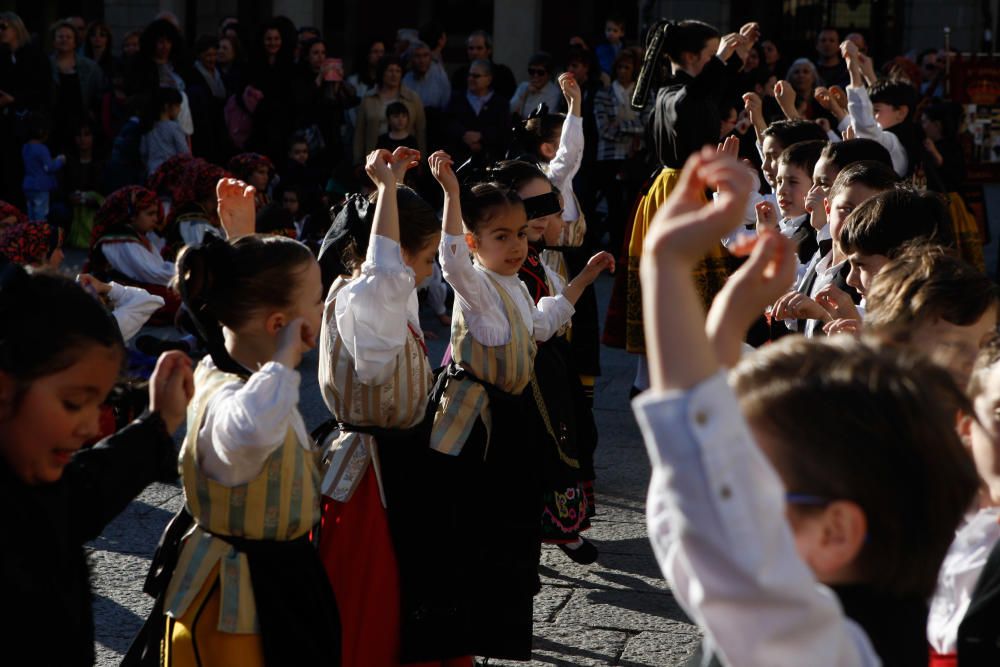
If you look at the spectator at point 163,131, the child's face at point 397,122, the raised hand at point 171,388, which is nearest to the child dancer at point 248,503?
the raised hand at point 171,388

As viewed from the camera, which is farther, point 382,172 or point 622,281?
point 622,281

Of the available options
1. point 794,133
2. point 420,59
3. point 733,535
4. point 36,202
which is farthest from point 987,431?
point 420,59

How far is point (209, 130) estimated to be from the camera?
451 inches

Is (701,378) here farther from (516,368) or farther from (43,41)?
(43,41)

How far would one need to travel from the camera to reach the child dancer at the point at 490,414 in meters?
3.63

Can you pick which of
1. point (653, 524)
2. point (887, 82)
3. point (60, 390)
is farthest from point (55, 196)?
point (653, 524)

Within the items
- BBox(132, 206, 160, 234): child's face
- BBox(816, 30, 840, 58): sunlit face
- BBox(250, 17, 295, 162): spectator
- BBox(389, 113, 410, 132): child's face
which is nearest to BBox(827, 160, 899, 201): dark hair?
BBox(132, 206, 160, 234): child's face

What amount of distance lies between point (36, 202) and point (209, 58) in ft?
6.70

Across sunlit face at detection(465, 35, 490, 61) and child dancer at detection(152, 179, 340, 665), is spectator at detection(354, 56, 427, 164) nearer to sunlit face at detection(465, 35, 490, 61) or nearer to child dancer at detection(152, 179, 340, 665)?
sunlit face at detection(465, 35, 490, 61)

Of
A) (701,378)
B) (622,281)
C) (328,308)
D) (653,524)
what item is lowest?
(622,281)

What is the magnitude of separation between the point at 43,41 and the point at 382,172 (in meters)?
19.7

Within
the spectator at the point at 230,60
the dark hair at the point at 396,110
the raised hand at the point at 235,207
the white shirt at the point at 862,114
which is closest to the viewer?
the raised hand at the point at 235,207

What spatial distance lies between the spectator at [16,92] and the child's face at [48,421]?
30.5ft

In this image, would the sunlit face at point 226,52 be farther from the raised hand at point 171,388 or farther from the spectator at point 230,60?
the raised hand at point 171,388
